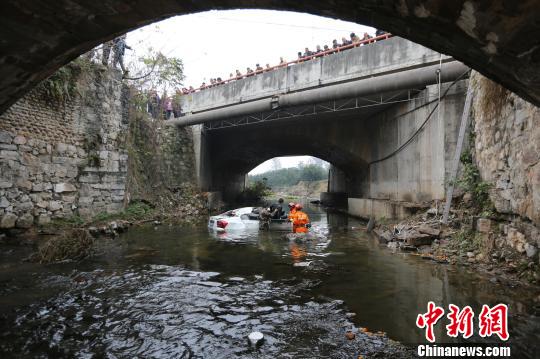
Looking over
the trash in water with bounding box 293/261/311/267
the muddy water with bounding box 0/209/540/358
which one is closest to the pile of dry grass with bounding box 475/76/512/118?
the muddy water with bounding box 0/209/540/358

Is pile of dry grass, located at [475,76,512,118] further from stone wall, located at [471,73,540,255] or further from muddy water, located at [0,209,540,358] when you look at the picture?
muddy water, located at [0,209,540,358]

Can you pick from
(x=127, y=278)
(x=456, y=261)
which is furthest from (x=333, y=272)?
(x=127, y=278)

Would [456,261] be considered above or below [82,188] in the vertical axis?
below

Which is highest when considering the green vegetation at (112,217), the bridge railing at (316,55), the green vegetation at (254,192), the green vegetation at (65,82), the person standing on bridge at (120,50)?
the bridge railing at (316,55)

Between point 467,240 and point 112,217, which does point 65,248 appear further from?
point 467,240

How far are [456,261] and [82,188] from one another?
12.2 meters

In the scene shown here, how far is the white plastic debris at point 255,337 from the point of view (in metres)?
3.85

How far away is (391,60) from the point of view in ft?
45.7

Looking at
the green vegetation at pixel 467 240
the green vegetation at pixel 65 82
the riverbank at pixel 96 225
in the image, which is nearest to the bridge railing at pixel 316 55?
the riverbank at pixel 96 225

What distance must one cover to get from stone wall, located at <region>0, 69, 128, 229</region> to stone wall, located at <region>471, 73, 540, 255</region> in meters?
12.7

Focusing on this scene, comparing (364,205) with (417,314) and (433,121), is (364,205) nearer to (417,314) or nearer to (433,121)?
(433,121)

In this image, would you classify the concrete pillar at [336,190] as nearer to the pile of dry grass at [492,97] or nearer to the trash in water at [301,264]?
the pile of dry grass at [492,97]

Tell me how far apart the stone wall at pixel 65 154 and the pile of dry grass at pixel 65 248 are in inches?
125

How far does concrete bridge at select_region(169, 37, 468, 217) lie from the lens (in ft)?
38.7
